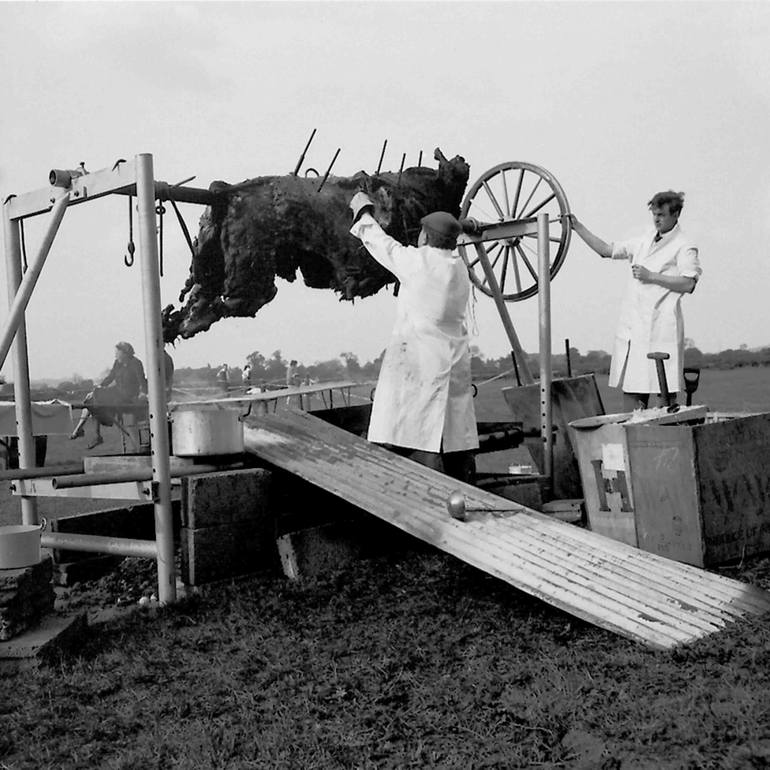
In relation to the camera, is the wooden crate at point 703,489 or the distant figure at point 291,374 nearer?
the wooden crate at point 703,489

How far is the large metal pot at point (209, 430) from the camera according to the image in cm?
547

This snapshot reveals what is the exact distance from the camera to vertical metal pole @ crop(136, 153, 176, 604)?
4938 millimetres

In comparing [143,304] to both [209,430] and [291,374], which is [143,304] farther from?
[291,374]

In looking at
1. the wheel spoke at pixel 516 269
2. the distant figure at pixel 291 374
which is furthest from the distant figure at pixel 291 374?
the wheel spoke at pixel 516 269

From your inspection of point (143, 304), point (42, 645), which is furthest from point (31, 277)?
point (42, 645)

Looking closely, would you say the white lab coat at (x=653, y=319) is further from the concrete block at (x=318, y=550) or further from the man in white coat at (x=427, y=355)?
the concrete block at (x=318, y=550)

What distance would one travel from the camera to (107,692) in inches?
143

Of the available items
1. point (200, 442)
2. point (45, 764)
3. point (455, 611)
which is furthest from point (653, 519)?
point (45, 764)

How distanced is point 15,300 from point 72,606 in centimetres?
196

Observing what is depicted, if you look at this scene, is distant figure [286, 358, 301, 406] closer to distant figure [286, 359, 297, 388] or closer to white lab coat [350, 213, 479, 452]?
distant figure [286, 359, 297, 388]

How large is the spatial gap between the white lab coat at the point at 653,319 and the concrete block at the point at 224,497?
2.98 meters

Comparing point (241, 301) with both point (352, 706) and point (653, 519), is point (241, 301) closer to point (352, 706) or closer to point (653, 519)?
point (653, 519)

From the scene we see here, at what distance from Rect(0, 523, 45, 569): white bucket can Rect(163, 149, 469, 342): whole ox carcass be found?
4.00 meters

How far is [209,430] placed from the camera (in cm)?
546
